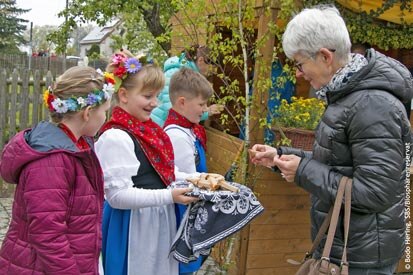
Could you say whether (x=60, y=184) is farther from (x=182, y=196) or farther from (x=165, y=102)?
(x=165, y=102)

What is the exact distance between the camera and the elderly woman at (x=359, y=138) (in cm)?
196

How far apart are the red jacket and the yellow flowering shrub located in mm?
2019

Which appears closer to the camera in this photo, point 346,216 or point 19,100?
point 346,216

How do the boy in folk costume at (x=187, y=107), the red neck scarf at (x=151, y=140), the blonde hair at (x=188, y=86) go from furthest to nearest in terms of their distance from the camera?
1. the blonde hair at (x=188, y=86)
2. the boy in folk costume at (x=187, y=107)
3. the red neck scarf at (x=151, y=140)

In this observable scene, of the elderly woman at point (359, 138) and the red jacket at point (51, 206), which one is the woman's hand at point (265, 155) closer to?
the elderly woman at point (359, 138)

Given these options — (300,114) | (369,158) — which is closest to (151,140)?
(369,158)

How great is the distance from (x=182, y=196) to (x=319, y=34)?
1.04 meters

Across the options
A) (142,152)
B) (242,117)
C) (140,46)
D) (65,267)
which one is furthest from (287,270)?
(140,46)

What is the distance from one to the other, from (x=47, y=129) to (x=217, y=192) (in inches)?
33.1

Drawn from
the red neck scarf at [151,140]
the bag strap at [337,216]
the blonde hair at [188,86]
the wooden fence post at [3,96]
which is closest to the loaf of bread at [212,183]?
the red neck scarf at [151,140]

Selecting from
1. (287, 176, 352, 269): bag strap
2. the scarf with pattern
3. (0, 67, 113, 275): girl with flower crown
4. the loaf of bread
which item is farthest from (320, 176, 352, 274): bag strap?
(0, 67, 113, 275): girl with flower crown

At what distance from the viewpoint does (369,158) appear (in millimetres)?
1953

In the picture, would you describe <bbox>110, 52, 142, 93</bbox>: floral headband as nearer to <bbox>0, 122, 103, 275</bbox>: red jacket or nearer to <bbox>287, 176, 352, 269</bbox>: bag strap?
<bbox>0, 122, 103, 275</bbox>: red jacket

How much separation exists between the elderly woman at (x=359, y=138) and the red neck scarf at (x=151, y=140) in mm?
843
